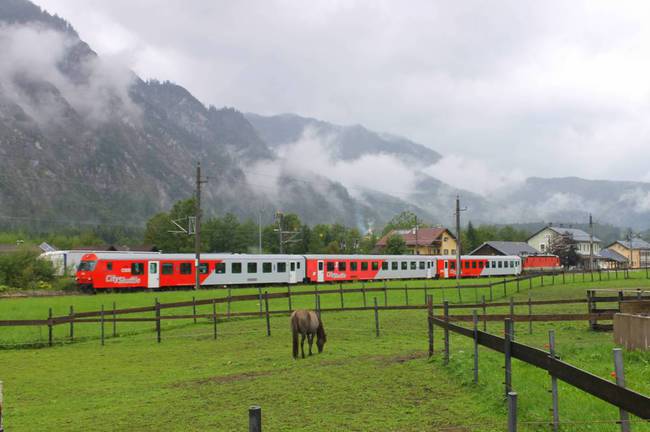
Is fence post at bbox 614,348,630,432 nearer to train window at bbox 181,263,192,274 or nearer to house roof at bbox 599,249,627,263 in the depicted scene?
train window at bbox 181,263,192,274

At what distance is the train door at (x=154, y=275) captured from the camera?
43.1m

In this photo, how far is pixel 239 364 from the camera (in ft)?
49.6

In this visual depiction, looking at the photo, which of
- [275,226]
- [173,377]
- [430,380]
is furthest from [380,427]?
[275,226]

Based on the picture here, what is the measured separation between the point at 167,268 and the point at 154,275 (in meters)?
1.15

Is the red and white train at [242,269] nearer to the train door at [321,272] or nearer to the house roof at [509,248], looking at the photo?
the train door at [321,272]

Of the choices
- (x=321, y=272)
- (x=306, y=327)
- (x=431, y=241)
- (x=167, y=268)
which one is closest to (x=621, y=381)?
(x=306, y=327)

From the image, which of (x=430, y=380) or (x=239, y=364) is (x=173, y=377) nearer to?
(x=239, y=364)

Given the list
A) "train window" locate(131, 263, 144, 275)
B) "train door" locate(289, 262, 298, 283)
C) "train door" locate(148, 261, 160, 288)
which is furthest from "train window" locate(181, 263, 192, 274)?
"train door" locate(289, 262, 298, 283)

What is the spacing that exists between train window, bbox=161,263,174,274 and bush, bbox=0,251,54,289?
36.5ft

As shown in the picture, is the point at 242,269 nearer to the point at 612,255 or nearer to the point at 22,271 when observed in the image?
the point at 22,271

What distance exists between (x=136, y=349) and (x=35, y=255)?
35.4 metres

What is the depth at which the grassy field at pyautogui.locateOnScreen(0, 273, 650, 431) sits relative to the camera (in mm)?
8961

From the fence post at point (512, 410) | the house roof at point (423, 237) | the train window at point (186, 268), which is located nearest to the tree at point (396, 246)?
the house roof at point (423, 237)

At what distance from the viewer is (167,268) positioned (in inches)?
1732
